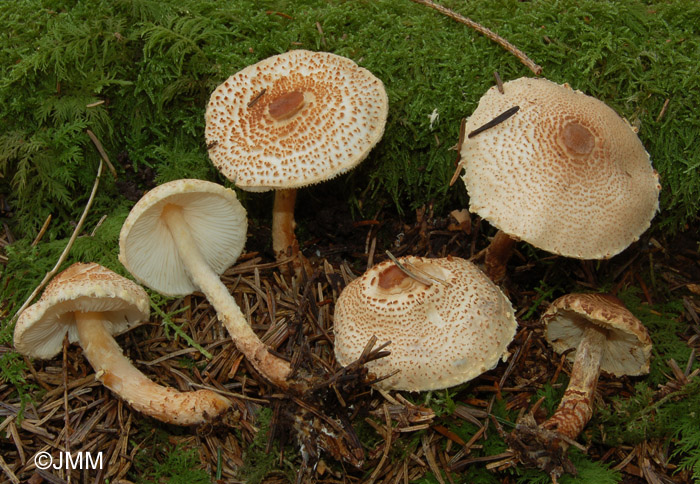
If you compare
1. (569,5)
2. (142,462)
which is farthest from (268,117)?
(569,5)

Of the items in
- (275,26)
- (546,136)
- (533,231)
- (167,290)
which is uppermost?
(275,26)

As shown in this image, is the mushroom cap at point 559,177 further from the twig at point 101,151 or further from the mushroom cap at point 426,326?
the twig at point 101,151

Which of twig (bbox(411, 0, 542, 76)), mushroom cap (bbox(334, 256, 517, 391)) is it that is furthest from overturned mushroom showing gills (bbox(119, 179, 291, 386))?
twig (bbox(411, 0, 542, 76))

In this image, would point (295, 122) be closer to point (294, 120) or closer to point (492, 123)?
point (294, 120)

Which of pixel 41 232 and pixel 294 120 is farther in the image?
pixel 41 232

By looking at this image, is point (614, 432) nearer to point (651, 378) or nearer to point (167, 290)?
point (651, 378)

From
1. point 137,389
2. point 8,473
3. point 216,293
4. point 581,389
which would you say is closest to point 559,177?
point 581,389

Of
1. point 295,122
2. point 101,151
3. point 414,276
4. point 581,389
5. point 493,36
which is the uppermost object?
point 493,36
